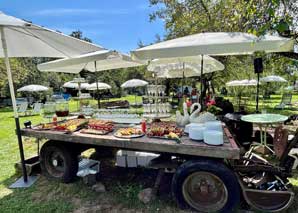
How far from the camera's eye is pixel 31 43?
3.50 m

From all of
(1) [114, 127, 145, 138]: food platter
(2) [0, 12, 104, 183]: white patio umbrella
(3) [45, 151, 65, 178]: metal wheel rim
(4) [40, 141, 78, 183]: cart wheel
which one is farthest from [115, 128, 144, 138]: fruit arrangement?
(2) [0, 12, 104, 183]: white patio umbrella

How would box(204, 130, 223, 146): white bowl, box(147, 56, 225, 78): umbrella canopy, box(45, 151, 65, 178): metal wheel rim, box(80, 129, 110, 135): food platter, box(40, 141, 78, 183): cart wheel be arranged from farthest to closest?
box(147, 56, 225, 78): umbrella canopy → box(45, 151, 65, 178): metal wheel rim → box(40, 141, 78, 183): cart wheel → box(80, 129, 110, 135): food platter → box(204, 130, 223, 146): white bowl

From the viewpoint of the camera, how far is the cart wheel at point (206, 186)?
238cm

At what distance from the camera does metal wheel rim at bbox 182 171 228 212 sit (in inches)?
98.0

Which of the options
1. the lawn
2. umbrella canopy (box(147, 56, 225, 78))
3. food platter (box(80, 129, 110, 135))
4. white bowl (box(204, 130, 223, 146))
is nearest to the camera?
white bowl (box(204, 130, 223, 146))

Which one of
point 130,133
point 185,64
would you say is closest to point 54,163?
point 130,133

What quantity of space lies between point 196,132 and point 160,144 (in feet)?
1.48

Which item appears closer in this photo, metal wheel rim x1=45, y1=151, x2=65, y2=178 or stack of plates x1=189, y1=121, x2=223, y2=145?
stack of plates x1=189, y1=121, x2=223, y2=145

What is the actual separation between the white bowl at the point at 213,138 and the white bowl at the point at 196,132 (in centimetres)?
9

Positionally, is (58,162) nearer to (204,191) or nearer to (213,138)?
(204,191)

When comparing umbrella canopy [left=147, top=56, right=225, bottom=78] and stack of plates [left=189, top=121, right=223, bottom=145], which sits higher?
umbrella canopy [left=147, top=56, right=225, bottom=78]

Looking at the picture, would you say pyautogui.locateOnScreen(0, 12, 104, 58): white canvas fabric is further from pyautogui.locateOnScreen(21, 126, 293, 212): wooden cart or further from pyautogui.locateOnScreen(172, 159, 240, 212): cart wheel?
pyautogui.locateOnScreen(172, 159, 240, 212): cart wheel

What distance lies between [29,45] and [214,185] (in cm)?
338

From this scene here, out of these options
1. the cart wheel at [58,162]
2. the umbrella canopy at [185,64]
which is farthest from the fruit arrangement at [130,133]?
the umbrella canopy at [185,64]
